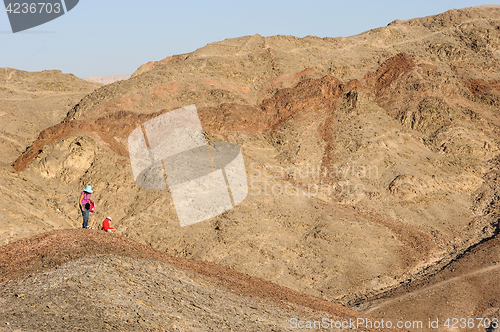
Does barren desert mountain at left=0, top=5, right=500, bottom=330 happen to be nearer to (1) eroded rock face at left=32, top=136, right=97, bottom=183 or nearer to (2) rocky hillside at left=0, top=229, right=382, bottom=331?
(1) eroded rock face at left=32, top=136, right=97, bottom=183

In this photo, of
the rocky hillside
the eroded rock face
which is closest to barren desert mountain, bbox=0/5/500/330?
the eroded rock face

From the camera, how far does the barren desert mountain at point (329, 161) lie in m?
19.9

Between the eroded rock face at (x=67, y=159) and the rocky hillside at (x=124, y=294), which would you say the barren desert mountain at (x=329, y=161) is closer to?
the eroded rock face at (x=67, y=159)

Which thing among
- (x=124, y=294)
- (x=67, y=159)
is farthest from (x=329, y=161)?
(x=124, y=294)

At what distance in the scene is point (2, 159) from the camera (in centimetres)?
2536

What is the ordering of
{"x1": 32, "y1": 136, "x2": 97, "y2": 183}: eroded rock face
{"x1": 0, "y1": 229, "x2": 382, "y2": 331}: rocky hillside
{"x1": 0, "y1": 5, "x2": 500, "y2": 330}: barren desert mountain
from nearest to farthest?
{"x1": 0, "y1": 229, "x2": 382, "y2": 331}: rocky hillside < {"x1": 0, "y1": 5, "x2": 500, "y2": 330}: barren desert mountain < {"x1": 32, "y1": 136, "x2": 97, "y2": 183}: eroded rock face

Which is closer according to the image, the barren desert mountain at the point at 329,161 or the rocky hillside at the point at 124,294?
the rocky hillside at the point at 124,294

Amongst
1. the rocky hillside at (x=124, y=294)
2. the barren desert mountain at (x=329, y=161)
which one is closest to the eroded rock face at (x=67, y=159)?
the barren desert mountain at (x=329, y=161)

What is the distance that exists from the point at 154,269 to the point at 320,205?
13.1m

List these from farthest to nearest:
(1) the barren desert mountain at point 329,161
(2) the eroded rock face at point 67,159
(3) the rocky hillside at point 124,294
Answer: (2) the eroded rock face at point 67,159 < (1) the barren desert mountain at point 329,161 < (3) the rocky hillside at point 124,294

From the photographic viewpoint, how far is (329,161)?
27.2m

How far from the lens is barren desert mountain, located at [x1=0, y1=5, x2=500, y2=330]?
1994 centimetres

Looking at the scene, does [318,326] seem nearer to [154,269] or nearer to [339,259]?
[154,269]

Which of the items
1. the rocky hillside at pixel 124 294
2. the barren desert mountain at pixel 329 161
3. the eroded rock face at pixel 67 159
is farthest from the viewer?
the eroded rock face at pixel 67 159
